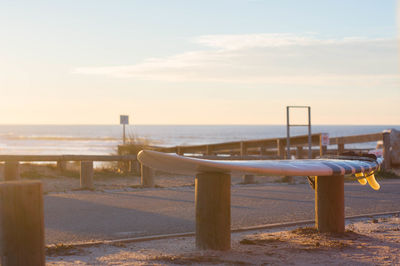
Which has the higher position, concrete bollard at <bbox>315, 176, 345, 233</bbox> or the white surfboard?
the white surfboard

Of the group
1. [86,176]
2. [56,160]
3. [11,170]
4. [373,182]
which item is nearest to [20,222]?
[373,182]

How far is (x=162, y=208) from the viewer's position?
1098cm

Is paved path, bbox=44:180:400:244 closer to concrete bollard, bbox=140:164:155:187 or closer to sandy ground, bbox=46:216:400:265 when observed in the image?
concrete bollard, bbox=140:164:155:187

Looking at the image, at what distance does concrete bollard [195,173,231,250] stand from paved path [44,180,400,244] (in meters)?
1.94

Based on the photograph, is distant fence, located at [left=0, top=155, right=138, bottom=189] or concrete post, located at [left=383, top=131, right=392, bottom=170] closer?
distant fence, located at [left=0, top=155, right=138, bottom=189]

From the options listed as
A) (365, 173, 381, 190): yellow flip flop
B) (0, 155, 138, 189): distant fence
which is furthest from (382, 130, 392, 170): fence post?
(365, 173, 381, 190): yellow flip flop

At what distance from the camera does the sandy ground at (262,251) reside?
6.20m

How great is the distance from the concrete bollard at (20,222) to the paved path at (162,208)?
2702 millimetres

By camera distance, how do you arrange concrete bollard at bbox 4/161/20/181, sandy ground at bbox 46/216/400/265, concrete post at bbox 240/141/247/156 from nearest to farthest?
sandy ground at bbox 46/216/400/265, concrete bollard at bbox 4/161/20/181, concrete post at bbox 240/141/247/156

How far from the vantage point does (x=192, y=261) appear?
607cm

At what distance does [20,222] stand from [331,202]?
422 cm

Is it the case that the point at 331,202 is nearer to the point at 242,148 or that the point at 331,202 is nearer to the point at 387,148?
the point at 387,148

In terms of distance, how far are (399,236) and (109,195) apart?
697 centimetres

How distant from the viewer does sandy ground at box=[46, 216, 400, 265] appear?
6203 millimetres
